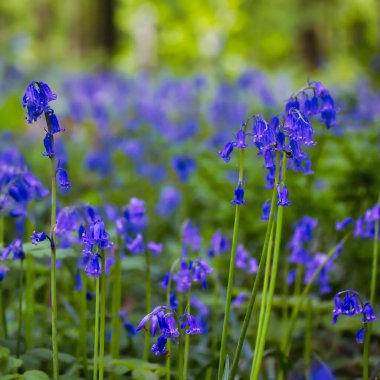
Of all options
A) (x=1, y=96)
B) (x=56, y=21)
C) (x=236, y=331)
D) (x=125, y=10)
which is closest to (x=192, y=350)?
(x=236, y=331)

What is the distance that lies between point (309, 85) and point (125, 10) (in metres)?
27.9

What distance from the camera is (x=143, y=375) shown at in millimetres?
1892

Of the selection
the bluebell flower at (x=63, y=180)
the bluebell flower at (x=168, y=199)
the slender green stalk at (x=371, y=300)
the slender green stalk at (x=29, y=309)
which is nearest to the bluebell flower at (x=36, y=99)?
the bluebell flower at (x=63, y=180)

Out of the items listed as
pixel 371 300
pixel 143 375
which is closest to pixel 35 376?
pixel 143 375

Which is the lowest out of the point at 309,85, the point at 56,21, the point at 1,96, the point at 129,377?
the point at 129,377

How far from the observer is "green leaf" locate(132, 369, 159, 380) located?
1.87m

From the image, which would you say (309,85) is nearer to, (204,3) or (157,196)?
(157,196)

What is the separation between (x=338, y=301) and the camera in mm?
1736

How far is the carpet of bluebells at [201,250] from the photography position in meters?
1.73

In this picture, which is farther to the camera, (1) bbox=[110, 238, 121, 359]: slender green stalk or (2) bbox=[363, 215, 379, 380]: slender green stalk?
(1) bbox=[110, 238, 121, 359]: slender green stalk

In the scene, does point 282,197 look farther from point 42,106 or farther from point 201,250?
point 201,250

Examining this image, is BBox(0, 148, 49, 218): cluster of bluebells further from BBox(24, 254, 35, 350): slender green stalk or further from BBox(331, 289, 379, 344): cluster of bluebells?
BBox(331, 289, 379, 344): cluster of bluebells

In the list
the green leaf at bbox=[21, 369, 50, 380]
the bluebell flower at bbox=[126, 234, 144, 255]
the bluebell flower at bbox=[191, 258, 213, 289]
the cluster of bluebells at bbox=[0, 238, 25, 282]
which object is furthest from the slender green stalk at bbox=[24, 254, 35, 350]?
the bluebell flower at bbox=[191, 258, 213, 289]

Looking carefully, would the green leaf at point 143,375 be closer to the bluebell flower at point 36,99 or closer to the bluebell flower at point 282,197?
the bluebell flower at point 282,197
